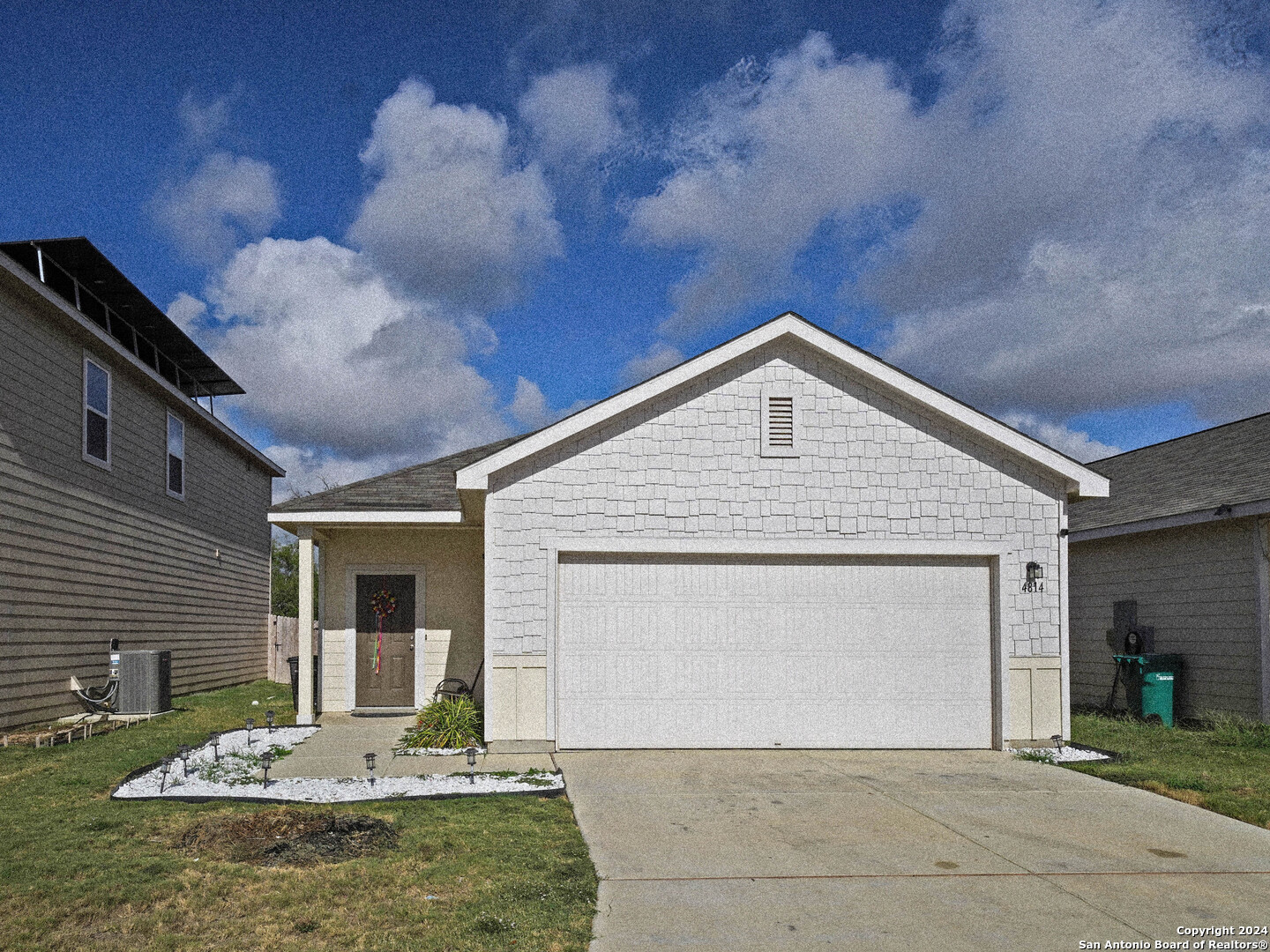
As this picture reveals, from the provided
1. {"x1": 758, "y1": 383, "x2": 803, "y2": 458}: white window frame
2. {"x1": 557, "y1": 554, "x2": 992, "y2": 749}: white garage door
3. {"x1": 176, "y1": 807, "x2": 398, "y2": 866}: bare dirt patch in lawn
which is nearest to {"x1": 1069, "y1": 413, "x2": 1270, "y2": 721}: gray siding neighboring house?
{"x1": 557, "y1": 554, "x2": 992, "y2": 749}: white garage door

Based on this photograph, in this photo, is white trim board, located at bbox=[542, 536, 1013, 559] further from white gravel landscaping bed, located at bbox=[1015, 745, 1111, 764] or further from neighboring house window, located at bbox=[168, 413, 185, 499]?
neighboring house window, located at bbox=[168, 413, 185, 499]

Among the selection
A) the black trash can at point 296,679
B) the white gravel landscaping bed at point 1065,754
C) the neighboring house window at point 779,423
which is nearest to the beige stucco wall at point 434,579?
the black trash can at point 296,679

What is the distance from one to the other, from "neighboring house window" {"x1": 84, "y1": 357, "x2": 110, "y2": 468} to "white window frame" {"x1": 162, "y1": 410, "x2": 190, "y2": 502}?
2.35m

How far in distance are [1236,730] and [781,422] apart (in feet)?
22.1

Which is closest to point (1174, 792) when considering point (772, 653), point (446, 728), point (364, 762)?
point (772, 653)

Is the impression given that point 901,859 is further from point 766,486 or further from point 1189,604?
point 1189,604

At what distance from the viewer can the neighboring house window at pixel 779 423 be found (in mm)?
10602

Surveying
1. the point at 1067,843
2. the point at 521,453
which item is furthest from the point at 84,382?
the point at 1067,843

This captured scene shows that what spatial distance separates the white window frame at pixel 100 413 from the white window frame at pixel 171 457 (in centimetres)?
224

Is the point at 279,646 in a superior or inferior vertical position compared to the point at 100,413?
inferior

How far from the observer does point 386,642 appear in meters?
14.0

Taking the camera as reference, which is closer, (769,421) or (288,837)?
(288,837)

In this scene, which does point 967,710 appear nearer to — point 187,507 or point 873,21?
point 873,21

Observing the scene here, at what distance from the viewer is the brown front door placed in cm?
1388
